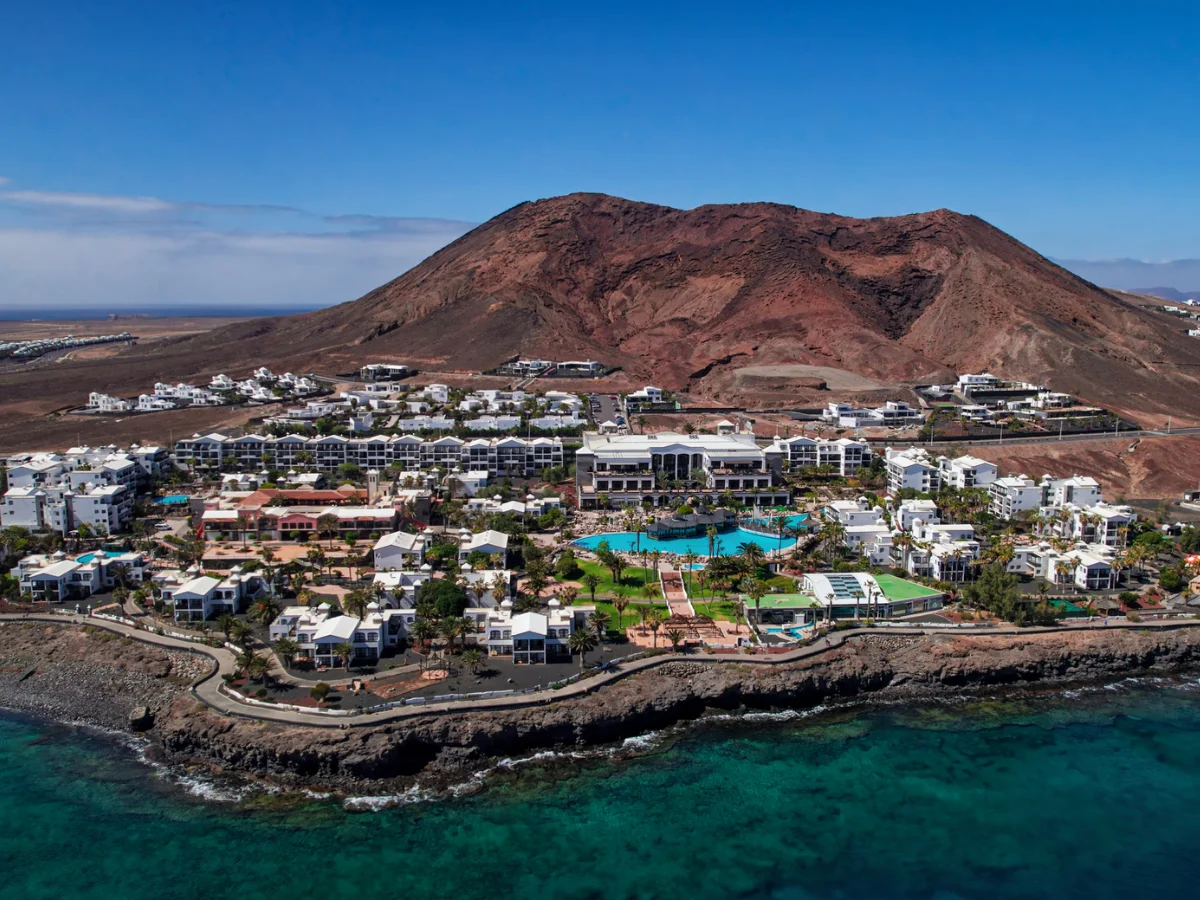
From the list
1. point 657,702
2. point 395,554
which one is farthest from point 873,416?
point 657,702

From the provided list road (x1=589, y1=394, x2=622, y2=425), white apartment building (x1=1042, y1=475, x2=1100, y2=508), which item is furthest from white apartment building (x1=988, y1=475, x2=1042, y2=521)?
road (x1=589, y1=394, x2=622, y2=425)

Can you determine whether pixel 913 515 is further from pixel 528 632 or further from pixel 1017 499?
pixel 528 632

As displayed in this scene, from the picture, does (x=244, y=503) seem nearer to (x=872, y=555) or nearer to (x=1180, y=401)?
(x=872, y=555)

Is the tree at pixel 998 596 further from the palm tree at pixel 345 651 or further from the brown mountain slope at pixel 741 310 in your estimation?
the brown mountain slope at pixel 741 310

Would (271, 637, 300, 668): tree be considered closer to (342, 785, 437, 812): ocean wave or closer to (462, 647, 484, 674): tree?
(462, 647, 484, 674): tree

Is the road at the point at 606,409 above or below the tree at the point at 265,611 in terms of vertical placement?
above

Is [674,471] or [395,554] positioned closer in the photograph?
[395,554]

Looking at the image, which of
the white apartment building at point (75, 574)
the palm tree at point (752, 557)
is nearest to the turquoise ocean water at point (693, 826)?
the white apartment building at point (75, 574)
